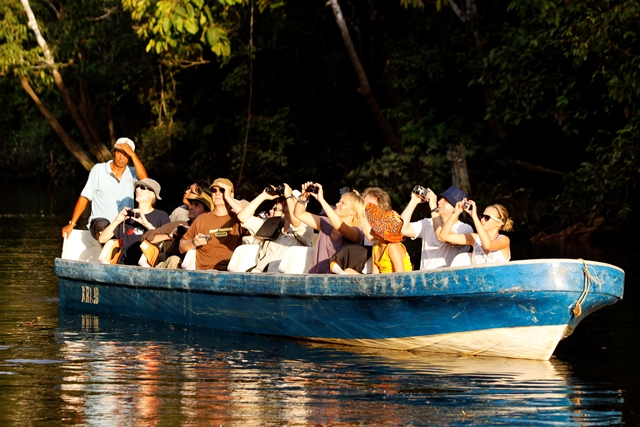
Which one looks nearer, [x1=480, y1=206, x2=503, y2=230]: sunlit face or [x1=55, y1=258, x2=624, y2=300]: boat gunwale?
[x1=55, y1=258, x2=624, y2=300]: boat gunwale

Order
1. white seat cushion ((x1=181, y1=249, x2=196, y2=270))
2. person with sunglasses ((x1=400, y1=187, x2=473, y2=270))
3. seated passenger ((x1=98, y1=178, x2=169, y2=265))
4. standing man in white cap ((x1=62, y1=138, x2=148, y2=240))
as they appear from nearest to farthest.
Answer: person with sunglasses ((x1=400, y1=187, x2=473, y2=270)) < white seat cushion ((x1=181, y1=249, x2=196, y2=270)) < seated passenger ((x1=98, y1=178, x2=169, y2=265)) < standing man in white cap ((x1=62, y1=138, x2=148, y2=240))

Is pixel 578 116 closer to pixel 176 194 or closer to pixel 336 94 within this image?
pixel 336 94

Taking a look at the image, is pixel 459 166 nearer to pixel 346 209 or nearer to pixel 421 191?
pixel 346 209

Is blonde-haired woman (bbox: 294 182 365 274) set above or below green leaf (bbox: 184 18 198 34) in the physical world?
below

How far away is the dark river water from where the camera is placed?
6.82 metres

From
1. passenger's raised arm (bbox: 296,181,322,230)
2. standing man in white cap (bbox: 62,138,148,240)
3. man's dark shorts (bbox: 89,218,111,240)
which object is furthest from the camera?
standing man in white cap (bbox: 62,138,148,240)

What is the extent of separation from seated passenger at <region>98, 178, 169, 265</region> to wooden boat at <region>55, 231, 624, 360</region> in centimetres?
96

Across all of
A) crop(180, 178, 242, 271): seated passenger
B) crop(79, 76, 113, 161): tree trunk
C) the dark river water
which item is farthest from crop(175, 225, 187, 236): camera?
crop(79, 76, 113, 161): tree trunk

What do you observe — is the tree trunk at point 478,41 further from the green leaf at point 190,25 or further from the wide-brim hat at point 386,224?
the wide-brim hat at point 386,224

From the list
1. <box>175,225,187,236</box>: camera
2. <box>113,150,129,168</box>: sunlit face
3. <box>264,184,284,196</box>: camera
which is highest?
<box>113,150,129,168</box>: sunlit face

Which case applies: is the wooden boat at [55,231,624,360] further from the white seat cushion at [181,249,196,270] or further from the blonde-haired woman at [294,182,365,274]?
the blonde-haired woman at [294,182,365,274]

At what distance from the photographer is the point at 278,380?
7859 mm

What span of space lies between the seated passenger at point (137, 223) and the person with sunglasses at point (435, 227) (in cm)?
277

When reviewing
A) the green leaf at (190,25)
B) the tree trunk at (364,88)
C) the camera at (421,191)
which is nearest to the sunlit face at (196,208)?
the camera at (421,191)
